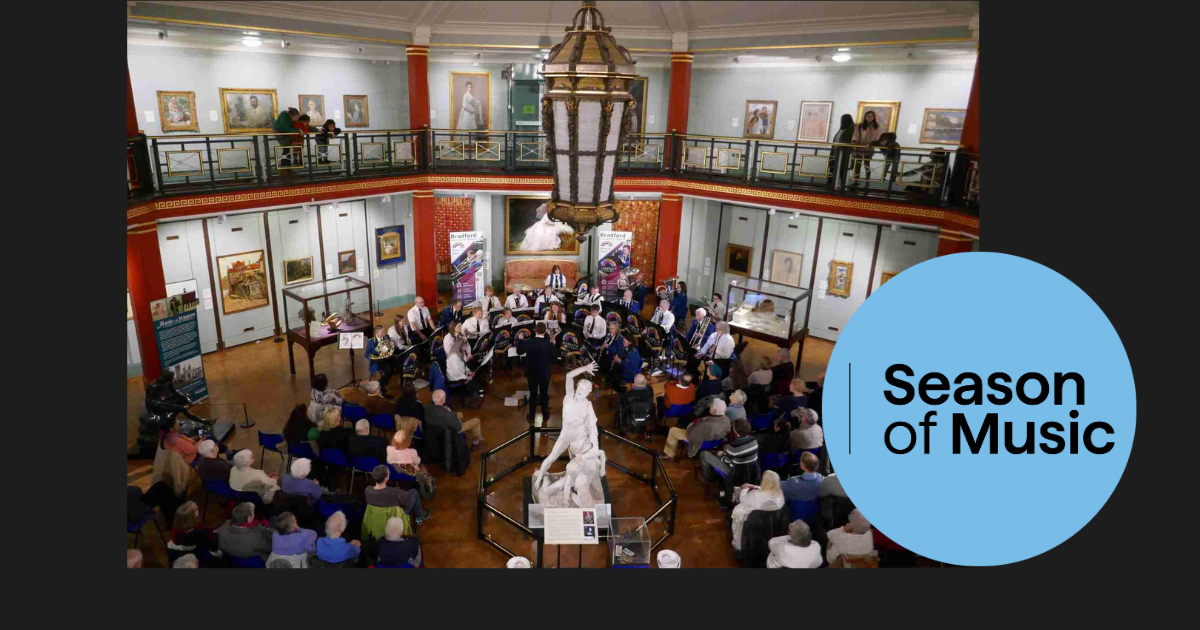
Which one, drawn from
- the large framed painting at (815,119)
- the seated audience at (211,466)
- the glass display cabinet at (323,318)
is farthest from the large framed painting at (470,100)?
the seated audience at (211,466)

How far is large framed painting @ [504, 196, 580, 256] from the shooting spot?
54.1 ft

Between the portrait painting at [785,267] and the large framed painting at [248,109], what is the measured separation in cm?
1183

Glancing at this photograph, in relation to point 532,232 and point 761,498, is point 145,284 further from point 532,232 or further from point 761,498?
point 761,498

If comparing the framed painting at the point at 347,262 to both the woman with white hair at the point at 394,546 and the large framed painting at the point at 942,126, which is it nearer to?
the woman with white hair at the point at 394,546

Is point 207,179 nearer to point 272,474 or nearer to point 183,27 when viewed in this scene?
point 183,27

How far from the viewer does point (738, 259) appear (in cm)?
1639

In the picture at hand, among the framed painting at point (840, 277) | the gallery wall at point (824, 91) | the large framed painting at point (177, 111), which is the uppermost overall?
the gallery wall at point (824, 91)

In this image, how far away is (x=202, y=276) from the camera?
497 inches

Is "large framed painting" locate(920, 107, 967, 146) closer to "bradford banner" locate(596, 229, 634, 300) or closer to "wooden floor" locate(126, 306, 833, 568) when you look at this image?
"wooden floor" locate(126, 306, 833, 568)

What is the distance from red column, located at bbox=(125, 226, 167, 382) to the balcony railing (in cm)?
84

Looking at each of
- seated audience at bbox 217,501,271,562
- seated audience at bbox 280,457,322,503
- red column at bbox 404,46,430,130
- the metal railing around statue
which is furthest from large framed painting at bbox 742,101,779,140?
seated audience at bbox 217,501,271,562

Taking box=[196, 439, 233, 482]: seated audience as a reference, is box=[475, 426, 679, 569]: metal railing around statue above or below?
below

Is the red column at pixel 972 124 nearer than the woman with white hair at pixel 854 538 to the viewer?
No

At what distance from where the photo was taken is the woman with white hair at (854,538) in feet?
21.0
